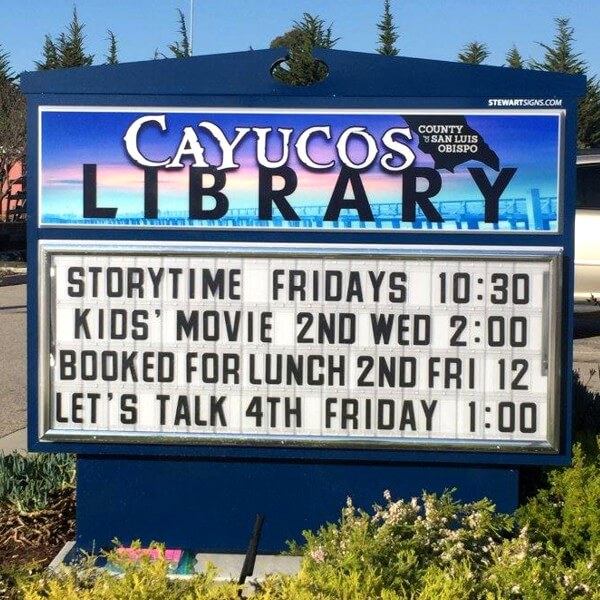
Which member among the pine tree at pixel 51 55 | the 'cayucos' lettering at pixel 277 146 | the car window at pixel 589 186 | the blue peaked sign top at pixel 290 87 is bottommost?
the 'cayucos' lettering at pixel 277 146

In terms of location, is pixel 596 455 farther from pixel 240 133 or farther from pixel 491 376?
pixel 240 133

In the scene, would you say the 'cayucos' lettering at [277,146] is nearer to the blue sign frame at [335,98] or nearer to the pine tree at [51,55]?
the blue sign frame at [335,98]

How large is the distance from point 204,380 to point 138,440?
1.30ft

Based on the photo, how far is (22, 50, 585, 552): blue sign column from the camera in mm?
4715

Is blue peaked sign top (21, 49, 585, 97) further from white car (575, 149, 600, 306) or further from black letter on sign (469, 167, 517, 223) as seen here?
white car (575, 149, 600, 306)

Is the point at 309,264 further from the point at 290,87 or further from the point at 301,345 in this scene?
the point at 290,87

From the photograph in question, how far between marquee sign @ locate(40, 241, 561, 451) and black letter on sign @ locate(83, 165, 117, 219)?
5.8 inches

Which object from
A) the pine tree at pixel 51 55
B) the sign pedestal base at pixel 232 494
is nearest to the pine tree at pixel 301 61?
the sign pedestal base at pixel 232 494

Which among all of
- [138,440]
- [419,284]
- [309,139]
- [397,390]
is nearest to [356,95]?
[309,139]

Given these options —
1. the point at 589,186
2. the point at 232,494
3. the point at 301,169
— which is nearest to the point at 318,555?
the point at 232,494

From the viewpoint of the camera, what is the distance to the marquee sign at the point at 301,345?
474 centimetres

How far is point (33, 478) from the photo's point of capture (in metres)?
6.01

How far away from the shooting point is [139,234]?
478cm

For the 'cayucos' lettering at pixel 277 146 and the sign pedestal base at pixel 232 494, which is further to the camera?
the sign pedestal base at pixel 232 494
